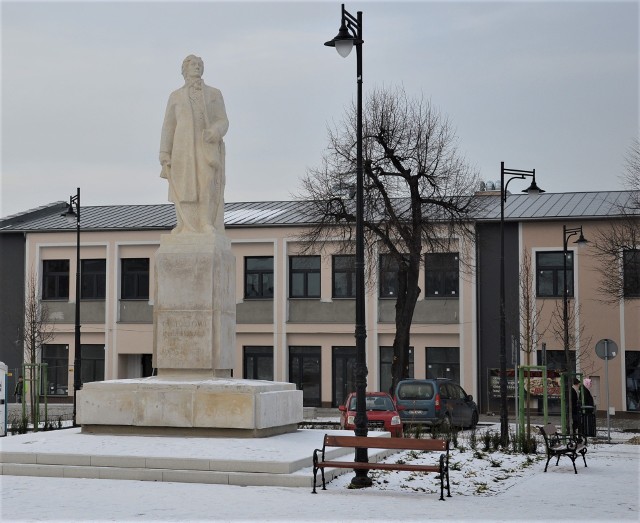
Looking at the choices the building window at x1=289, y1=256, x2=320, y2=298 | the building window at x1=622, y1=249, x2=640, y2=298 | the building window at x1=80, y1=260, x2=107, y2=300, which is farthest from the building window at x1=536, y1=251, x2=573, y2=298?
the building window at x1=80, y1=260, x2=107, y2=300

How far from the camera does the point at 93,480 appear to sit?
1530cm

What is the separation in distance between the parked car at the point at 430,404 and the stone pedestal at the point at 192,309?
10.8 meters

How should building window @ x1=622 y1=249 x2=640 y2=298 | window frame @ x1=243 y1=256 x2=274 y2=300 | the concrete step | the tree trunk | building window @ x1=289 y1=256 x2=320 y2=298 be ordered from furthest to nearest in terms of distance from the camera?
window frame @ x1=243 y1=256 x2=274 y2=300 < building window @ x1=289 y1=256 x2=320 y2=298 < the tree trunk < building window @ x1=622 y1=249 x2=640 y2=298 < the concrete step

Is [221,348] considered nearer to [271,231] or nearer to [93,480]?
[93,480]

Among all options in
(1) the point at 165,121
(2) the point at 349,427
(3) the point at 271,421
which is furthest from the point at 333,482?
(2) the point at 349,427

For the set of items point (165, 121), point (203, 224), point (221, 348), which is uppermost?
point (165, 121)

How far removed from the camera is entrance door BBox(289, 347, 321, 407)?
45.4 meters

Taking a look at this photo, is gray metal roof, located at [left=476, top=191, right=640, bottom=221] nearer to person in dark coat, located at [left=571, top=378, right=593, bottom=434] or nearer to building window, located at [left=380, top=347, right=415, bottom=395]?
building window, located at [left=380, top=347, right=415, bottom=395]

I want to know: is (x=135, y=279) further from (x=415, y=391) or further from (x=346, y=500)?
(x=346, y=500)

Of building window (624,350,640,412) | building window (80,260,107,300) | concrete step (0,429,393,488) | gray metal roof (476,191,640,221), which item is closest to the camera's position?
concrete step (0,429,393,488)

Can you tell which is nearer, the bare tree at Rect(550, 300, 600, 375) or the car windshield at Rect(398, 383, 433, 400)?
the car windshield at Rect(398, 383, 433, 400)

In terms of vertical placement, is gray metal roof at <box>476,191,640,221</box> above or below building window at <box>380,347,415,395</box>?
above

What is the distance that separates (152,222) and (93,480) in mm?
34115

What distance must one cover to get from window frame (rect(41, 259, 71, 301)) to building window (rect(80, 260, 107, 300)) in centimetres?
75
